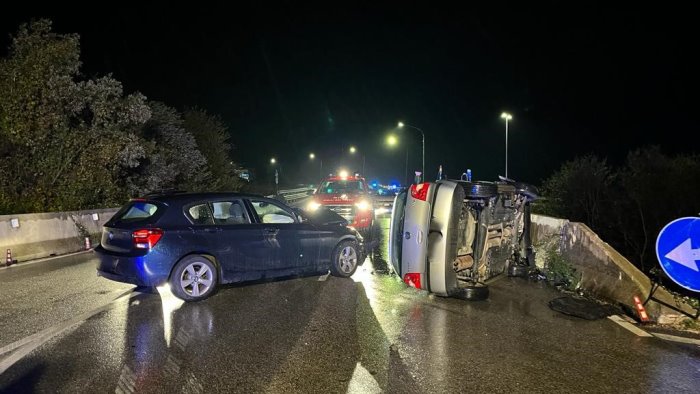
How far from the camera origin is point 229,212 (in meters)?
7.83

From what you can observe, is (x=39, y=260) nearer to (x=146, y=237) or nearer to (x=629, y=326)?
(x=146, y=237)

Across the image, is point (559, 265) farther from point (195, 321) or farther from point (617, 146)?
point (617, 146)

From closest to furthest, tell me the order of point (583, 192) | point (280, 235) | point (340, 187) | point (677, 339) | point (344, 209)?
point (677, 339) < point (280, 235) < point (344, 209) < point (583, 192) < point (340, 187)

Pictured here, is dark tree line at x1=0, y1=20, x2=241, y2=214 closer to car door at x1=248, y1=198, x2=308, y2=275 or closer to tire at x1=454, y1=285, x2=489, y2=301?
car door at x1=248, y1=198, x2=308, y2=275

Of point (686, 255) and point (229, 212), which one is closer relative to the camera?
point (686, 255)

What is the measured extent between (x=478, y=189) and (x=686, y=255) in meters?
2.43

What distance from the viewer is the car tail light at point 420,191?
6699 mm

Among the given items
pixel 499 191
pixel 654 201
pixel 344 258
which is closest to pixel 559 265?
pixel 499 191

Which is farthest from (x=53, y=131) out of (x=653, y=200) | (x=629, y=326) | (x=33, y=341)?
(x=653, y=200)

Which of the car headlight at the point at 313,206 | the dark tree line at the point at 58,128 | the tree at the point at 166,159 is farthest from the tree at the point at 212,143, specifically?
the car headlight at the point at 313,206

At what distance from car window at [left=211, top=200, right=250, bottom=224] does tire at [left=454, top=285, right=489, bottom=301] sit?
3.22 meters

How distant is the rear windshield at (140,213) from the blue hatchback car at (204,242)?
0.05ft

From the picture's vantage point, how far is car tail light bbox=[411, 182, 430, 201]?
6699 millimetres

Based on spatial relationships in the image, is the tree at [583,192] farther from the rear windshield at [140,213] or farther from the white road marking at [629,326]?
the rear windshield at [140,213]
